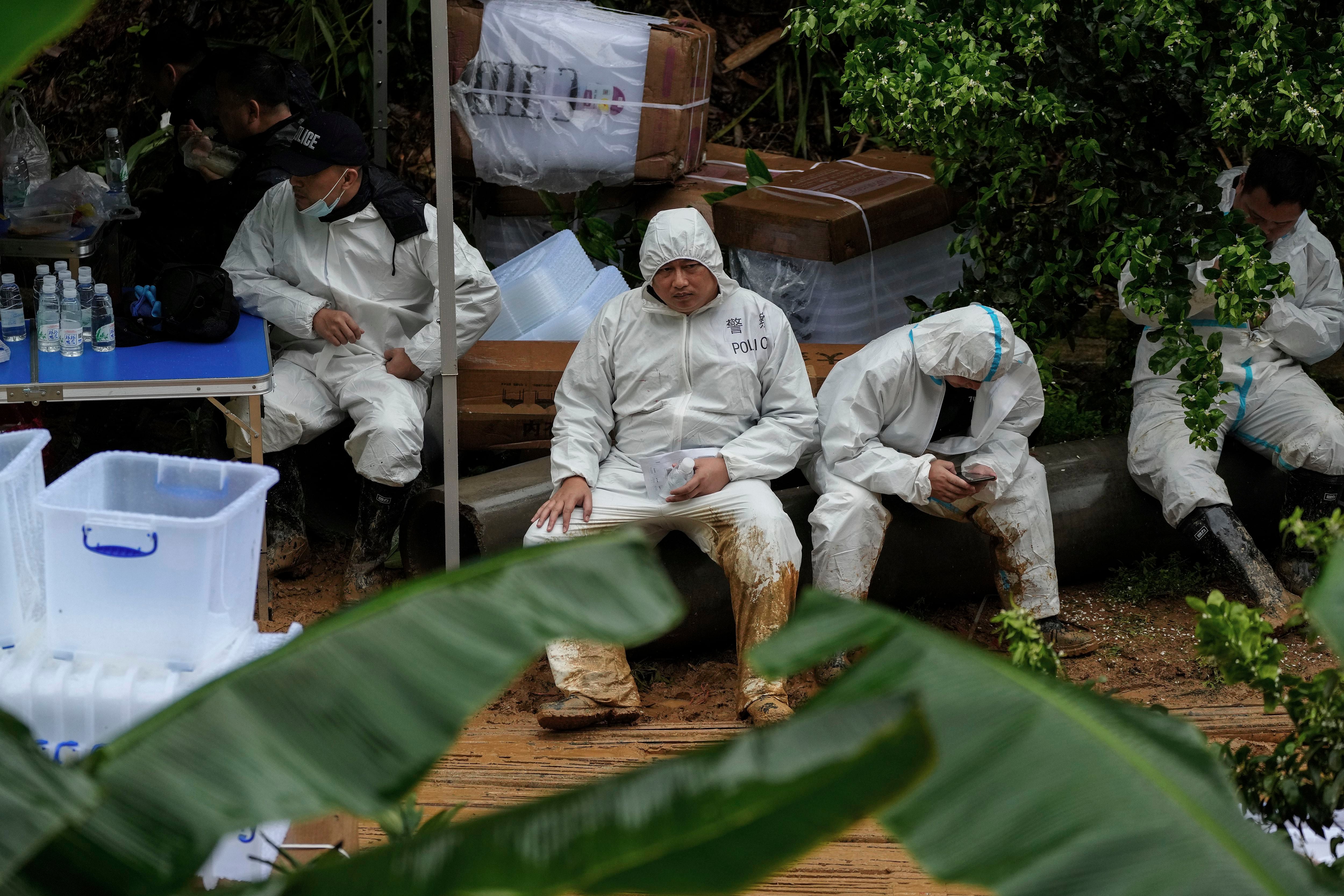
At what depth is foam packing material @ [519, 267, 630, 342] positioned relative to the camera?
5.39 m

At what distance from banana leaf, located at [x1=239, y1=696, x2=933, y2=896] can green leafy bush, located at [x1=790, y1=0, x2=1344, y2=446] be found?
3357 mm

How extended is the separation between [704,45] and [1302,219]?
2585mm

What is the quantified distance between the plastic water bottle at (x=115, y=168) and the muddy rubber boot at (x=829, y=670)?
9.81 ft

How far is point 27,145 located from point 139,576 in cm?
300

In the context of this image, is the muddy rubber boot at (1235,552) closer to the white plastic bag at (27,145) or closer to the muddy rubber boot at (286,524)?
the muddy rubber boot at (286,524)

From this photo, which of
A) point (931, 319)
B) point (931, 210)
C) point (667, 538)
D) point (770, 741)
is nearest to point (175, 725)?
point (770, 741)

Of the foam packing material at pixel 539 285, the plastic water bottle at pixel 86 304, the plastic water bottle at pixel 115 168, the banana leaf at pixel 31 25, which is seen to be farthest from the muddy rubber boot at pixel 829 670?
the banana leaf at pixel 31 25

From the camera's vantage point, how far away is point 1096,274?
442cm

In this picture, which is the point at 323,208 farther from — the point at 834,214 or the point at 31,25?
the point at 31,25

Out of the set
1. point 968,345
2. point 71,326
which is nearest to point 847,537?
point 968,345

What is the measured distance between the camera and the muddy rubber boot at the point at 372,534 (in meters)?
4.80

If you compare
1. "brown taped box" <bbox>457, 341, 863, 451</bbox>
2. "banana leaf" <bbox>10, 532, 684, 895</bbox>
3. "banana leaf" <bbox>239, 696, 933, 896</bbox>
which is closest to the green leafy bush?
"brown taped box" <bbox>457, 341, 863, 451</bbox>

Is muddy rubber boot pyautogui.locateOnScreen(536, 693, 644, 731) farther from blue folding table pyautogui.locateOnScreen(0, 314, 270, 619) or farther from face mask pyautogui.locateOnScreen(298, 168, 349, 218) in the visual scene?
face mask pyautogui.locateOnScreen(298, 168, 349, 218)

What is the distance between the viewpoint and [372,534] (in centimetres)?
482
